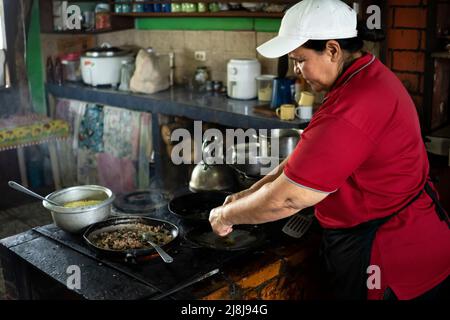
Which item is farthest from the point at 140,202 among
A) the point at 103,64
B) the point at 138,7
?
the point at 138,7

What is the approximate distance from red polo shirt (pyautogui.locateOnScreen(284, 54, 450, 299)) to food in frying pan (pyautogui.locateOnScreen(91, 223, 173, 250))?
621mm

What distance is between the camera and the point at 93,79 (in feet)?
17.3

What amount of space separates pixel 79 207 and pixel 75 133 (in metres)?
3.51

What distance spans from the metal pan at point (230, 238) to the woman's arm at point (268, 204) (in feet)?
0.36

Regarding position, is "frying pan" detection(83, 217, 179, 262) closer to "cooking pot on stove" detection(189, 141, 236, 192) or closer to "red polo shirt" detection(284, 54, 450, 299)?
"cooking pot on stove" detection(189, 141, 236, 192)

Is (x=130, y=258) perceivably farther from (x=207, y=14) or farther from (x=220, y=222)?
(x=207, y=14)

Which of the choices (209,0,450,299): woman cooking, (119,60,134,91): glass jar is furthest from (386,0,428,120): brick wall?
(119,60,134,91): glass jar

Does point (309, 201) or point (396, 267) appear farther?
point (396, 267)

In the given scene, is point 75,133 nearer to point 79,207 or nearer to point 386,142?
point 79,207

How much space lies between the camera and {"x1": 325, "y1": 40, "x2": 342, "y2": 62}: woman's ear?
1586 mm

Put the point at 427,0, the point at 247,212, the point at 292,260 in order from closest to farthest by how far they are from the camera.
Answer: the point at 247,212, the point at 292,260, the point at 427,0

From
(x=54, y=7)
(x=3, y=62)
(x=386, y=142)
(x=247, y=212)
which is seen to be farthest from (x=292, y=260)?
(x=54, y=7)

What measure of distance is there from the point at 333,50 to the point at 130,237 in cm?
103

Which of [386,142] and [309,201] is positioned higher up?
[386,142]
